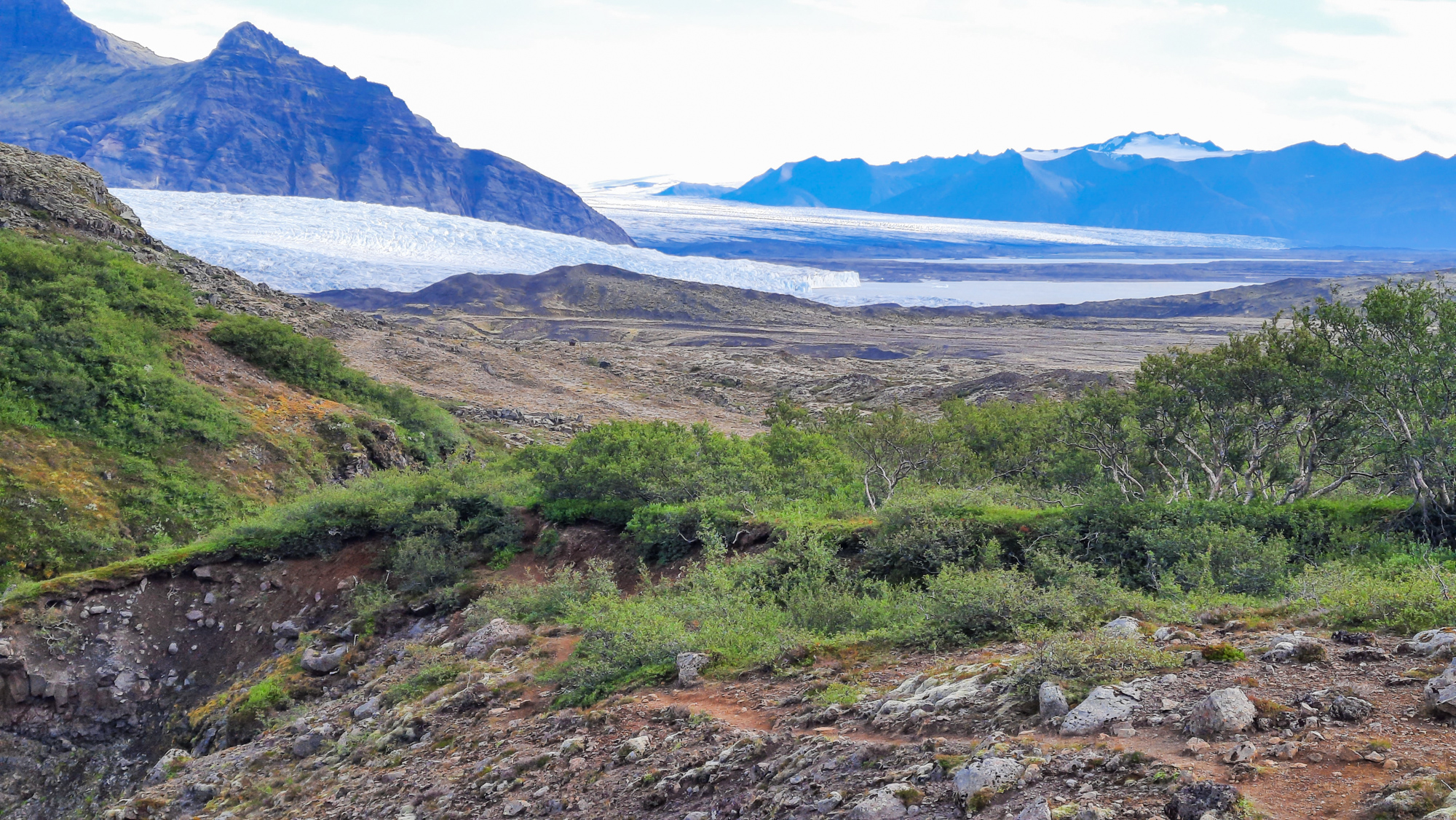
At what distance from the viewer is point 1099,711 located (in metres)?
5.32

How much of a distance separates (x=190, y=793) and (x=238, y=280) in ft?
116

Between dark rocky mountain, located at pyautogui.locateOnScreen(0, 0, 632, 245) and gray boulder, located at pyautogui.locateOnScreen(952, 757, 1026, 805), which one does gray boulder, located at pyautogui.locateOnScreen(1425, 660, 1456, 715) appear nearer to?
gray boulder, located at pyautogui.locateOnScreen(952, 757, 1026, 805)

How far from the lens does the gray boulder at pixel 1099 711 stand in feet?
17.2

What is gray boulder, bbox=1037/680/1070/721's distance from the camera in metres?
5.48

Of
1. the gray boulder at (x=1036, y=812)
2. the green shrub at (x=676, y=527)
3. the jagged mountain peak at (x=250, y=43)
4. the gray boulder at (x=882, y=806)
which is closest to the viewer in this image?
the gray boulder at (x=1036, y=812)

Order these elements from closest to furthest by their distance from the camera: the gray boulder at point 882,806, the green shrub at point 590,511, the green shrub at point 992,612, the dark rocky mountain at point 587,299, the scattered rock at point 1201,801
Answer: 1. the scattered rock at point 1201,801
2. the gray boulder at point 882,806
3. the green shrub at point 992,612
4. the green shrub at point 590,511
5. the dark rocky mountain at point 587,299

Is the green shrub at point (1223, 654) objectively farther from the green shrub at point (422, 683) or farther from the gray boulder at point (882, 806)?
the green shrub at point (422, 683)

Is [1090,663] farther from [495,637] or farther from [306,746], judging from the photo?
[306,746]

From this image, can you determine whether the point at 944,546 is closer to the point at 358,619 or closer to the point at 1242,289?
the point at 358,619

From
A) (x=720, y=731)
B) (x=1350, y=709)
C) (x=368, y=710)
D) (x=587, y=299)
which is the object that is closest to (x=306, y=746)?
(x=368, y=710)

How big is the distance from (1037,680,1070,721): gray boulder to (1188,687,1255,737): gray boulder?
0.74 meters

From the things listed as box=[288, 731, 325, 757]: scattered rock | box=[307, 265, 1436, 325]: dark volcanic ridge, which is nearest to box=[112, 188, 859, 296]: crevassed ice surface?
box=[307, 265, 1436, 325]: dark volcanic ridge

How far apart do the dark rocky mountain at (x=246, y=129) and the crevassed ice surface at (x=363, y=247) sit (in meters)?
52.0

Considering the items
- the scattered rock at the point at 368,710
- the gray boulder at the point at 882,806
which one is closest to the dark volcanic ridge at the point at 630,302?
the scattered rock at the point at 368,710
